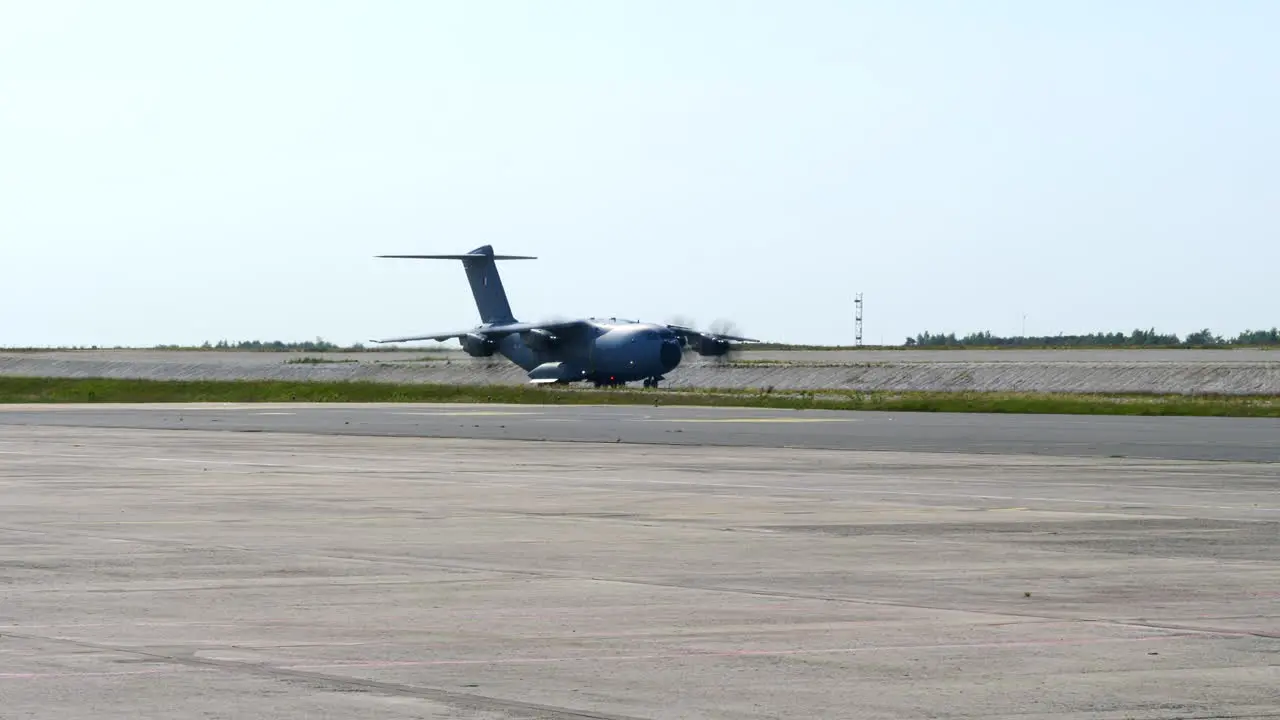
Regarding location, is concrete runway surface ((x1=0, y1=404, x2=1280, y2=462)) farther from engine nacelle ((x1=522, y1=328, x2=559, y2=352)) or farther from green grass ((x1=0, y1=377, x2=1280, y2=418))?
engine nacelle ((x1=522, y1=328, x2=559, y2=352))

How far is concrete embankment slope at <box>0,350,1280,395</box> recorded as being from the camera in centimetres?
8319

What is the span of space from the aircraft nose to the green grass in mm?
1413

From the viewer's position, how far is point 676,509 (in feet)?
72.4

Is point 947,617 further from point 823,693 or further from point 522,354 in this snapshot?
point 522,354

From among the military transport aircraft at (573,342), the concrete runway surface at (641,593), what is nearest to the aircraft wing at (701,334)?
the military transport aircraft at (573,342)

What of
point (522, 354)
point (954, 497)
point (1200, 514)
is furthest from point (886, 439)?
point (522, 354)

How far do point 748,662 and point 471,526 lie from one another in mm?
9185

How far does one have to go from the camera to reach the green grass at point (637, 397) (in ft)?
189

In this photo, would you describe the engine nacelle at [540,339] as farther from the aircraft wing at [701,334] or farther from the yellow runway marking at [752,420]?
the yellow runway marking at [752,420]

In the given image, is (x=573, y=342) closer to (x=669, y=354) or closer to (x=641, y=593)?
(x=669, y=354)

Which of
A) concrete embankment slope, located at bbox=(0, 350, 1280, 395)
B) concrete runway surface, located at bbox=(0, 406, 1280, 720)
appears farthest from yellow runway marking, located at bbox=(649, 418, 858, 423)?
concrete embankment slope, located at bbox=(0, 350, 1280, 395)

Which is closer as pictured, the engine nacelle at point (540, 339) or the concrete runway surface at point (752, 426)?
the concrete runway surface at point (752, 426)

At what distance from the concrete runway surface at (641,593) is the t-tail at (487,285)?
72.0 meters

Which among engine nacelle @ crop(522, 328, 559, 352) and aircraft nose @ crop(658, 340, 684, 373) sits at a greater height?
engine nacelle @ crop(522, 328, 559, 352)
